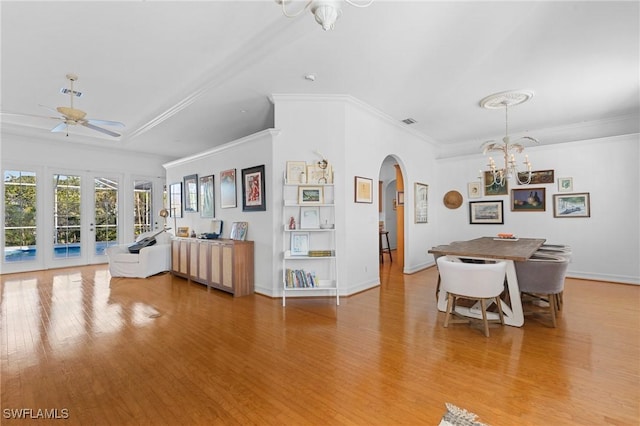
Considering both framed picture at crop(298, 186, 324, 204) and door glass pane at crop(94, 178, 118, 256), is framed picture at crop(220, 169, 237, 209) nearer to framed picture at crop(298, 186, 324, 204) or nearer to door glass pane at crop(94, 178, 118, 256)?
framed picture at crop(298, 186, 324, 204)

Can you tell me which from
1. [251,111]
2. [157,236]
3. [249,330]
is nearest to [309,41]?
[251,111]

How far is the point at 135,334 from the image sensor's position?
3115 mm

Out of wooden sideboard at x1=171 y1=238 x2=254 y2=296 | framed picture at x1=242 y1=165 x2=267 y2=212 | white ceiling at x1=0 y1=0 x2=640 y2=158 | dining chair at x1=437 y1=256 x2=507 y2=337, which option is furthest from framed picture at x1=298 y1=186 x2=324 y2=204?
dining chair at x1=437 y1=256 x2=507 y2=337

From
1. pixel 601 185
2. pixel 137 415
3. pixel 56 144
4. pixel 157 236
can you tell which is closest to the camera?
pixel 137 415

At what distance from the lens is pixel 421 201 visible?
6.66 meters

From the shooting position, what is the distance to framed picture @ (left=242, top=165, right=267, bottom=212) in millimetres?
4625

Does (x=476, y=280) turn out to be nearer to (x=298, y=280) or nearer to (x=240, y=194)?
(x=298, y=280)

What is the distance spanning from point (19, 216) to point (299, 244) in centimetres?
693

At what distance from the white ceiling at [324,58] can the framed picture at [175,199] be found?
1.84 meters

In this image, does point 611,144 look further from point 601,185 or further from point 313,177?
point 313,177

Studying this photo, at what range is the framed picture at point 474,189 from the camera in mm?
6843

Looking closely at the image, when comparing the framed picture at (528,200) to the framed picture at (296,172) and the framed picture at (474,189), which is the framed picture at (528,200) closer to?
the framed picture at (474,189)

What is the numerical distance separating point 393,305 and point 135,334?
3127 mm

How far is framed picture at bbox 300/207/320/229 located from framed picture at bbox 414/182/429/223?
2955 millimetres
